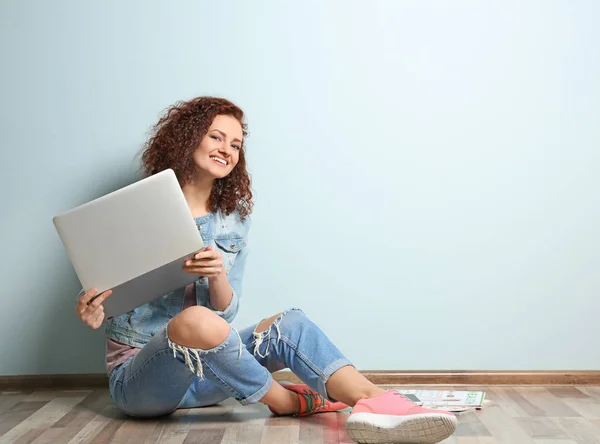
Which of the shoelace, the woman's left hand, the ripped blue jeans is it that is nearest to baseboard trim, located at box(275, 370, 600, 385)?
the shoelace

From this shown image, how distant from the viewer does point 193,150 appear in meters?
2.16

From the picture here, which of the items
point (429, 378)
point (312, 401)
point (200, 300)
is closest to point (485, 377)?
point (429, 378)

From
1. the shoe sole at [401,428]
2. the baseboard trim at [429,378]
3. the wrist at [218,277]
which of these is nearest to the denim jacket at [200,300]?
the wrist at [218,277]

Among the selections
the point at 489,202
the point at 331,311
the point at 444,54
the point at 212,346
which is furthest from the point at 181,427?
the point at 444,54

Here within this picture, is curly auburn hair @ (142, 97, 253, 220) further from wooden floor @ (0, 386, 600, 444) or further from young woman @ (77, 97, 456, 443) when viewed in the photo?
wooden floor @ (0, 386, 600, 444)

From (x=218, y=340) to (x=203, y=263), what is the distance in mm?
199

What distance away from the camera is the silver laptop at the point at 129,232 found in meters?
1.76

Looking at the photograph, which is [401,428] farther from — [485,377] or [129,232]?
[485,377]

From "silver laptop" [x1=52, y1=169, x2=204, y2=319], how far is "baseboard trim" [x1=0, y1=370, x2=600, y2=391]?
842 millimetres

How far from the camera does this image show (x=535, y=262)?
2.50 m

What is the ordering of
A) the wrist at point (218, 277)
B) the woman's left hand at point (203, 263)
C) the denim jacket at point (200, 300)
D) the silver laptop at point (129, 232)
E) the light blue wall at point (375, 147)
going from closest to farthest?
the silver laptop at point (129, 232), the woman's left hand at point (203, 263), the wrist at point (218, 277), the denim jacket at point (200, 300), the light blue wall at point (375, 147)

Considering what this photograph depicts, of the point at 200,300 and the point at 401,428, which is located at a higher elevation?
the point at 200,300

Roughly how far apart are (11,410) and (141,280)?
0.69 meters

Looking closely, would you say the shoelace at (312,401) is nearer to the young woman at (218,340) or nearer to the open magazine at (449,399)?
the young woman at (218,340)
